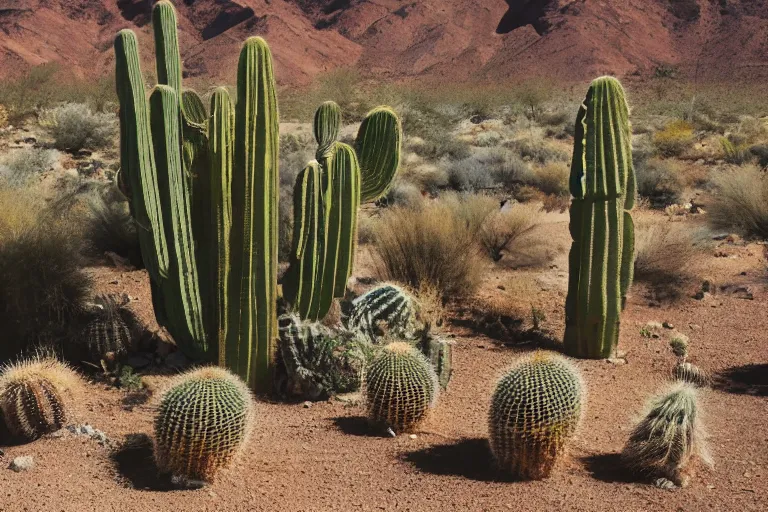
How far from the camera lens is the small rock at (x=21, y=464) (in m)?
5.49

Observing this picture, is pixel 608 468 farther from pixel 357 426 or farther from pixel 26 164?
pixel 26 164

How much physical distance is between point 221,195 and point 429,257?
3.99 m

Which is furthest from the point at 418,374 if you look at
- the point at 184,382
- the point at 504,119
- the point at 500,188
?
the point at 504,119

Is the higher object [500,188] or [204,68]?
[204,68]

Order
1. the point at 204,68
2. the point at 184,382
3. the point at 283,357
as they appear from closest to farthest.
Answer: the point at 184,382 → the point at 283,357 → the point at 204,68

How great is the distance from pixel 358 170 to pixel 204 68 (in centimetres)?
5777

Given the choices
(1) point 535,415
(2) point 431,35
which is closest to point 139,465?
(1) point 535,415

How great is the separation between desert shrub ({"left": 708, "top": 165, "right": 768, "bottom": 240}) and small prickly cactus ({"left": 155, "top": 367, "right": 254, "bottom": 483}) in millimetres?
10786

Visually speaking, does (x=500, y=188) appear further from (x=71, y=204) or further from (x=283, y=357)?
→ (x=283, y=357)

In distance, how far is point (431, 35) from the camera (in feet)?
228

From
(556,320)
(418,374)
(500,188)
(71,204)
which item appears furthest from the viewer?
(500,188)

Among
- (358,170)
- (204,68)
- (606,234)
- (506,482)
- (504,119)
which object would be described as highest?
(204,68)

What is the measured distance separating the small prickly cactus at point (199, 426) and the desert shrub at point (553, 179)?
13523 mm

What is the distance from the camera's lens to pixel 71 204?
484 inches
